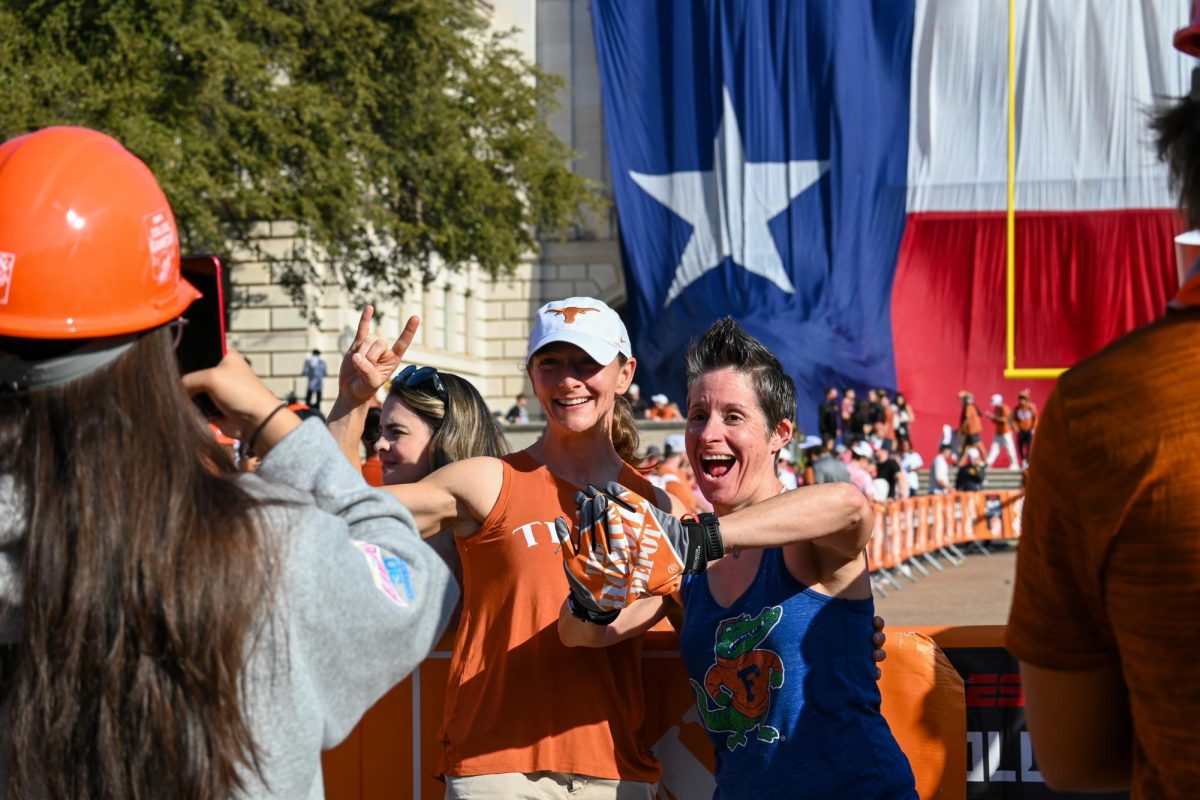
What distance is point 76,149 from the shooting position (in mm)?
1556

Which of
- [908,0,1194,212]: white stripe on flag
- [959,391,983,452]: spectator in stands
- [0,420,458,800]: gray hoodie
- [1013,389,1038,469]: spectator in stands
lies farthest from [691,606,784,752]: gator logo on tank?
[908,0,1194,212]: white stripe on flag

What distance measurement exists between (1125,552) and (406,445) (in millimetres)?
3046

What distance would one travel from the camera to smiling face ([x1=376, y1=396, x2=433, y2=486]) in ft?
14.0

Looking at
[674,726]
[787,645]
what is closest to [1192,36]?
[787,645]

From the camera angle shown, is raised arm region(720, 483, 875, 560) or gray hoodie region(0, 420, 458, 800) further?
raised arm region(720, 483, 875, 560)

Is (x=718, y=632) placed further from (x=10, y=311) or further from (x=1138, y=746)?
(x=10, y=311)

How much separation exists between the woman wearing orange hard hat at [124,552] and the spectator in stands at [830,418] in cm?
2492

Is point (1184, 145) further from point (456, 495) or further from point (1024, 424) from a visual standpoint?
point (1024, 424)

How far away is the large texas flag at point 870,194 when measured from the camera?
1091 inches

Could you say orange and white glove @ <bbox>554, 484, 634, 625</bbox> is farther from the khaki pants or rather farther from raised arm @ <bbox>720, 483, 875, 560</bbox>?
the khaki pants

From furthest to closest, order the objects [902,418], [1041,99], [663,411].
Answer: [1041,99] → [902,418] → [663,411]

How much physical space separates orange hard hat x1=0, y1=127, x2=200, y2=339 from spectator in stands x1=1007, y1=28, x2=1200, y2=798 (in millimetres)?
988

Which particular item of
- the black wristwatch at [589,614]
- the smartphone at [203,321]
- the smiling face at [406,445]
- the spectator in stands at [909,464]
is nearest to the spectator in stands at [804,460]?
the spectator in stands at [909,464]

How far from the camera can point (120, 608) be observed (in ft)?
4.88
